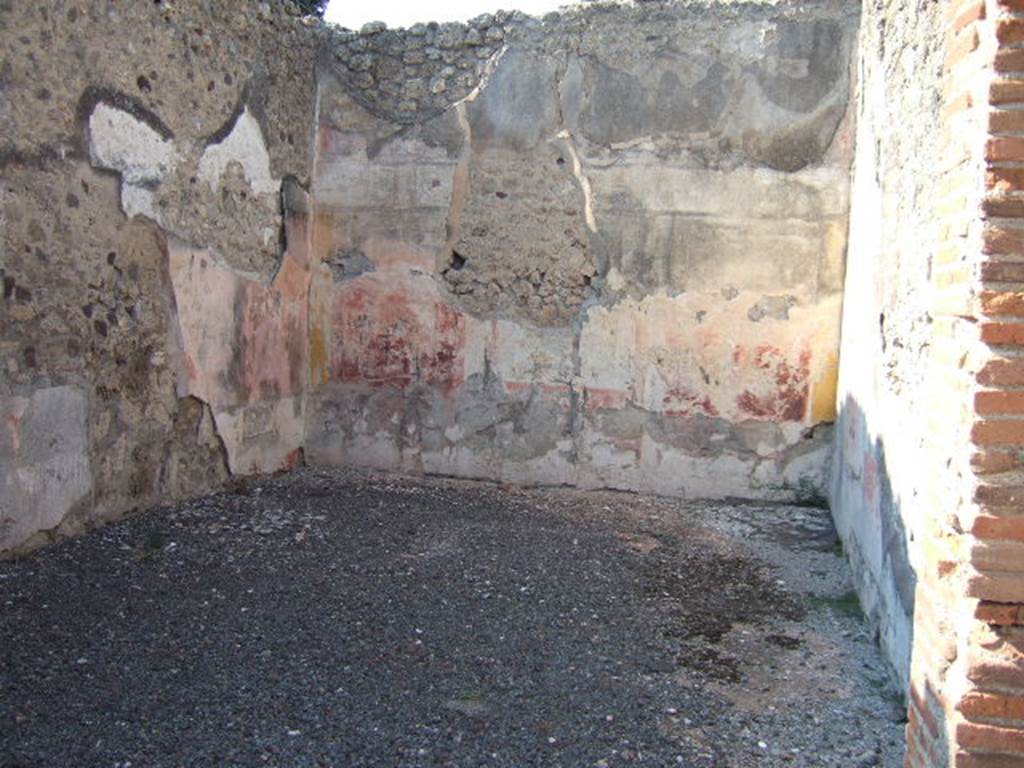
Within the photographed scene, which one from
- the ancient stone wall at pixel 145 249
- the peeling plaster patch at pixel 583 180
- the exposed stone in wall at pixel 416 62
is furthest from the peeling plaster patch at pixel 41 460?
the peeling plaster patch at pixel 583 180

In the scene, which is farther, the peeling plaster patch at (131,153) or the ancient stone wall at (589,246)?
the ancient stone wall at (589,246)

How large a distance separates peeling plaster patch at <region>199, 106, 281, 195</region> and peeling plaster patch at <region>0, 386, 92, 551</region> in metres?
1.44

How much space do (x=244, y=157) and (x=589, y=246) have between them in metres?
2.03

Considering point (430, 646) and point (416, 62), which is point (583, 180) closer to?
point (416, 62)

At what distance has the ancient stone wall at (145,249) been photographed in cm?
348

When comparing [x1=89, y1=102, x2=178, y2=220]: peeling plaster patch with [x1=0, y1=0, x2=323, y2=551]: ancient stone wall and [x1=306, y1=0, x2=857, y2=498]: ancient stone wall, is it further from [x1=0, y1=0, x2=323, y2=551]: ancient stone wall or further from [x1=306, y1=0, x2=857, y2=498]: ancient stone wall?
[x1=306, y1=0, x2=857, y2=498]: ancient stone wall

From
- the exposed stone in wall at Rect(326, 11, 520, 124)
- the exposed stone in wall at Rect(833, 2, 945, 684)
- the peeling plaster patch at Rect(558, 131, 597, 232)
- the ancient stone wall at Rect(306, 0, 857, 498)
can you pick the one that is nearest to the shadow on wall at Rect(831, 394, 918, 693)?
the exposed stone in wall at Rect(833, 2, 945, 684)

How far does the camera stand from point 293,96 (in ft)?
→ 17.3

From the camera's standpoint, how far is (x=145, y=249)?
13.5 feet

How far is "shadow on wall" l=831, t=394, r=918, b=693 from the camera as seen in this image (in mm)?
2707

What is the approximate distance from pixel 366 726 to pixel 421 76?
4.16 metres

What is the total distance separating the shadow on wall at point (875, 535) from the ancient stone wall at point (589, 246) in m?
0.75

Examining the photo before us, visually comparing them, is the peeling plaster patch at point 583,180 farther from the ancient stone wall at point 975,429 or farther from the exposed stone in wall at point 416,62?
the ancient stone wall at point 975,429

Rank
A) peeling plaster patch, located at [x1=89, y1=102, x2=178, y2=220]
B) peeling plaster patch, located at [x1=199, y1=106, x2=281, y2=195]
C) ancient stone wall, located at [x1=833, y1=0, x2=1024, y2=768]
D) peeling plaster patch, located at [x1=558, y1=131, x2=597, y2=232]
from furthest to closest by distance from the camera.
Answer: peeling plaster patch, located at [x1=558, y1=131, x2=597, y2=232]
peeling plaster patch, located at [x1=199, y1=106, x2=281, y2=195]
peeling plaster patch, located at [x1=89, y1=102, x2=178, y2=220]
ancient stone wall, located at [x1=833, y1=0, x2=1024, y2=768]
